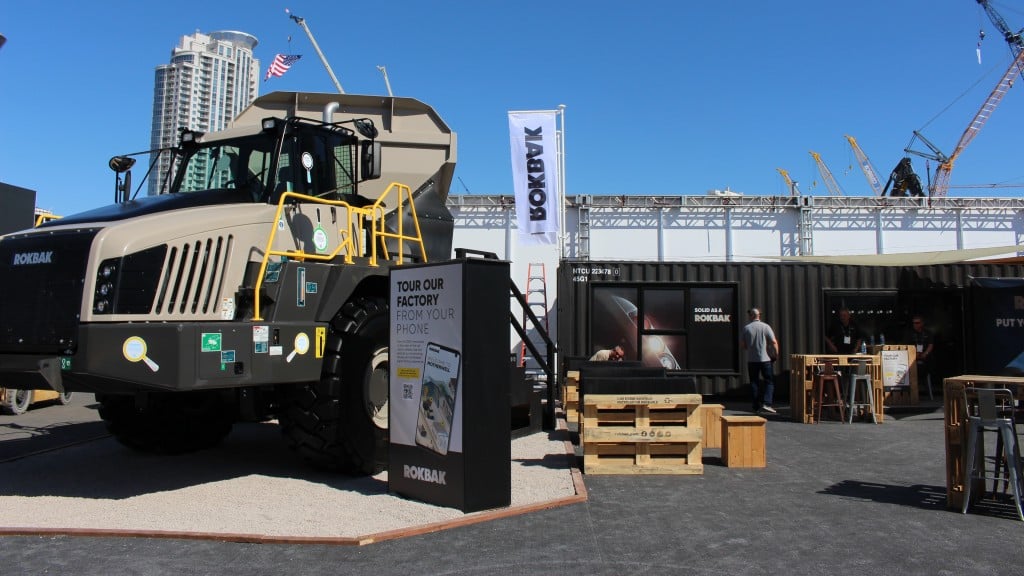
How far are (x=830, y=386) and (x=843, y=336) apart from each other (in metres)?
2.42

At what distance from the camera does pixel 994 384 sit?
6.10 meters

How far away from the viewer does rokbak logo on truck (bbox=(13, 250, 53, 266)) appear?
18.3 ft

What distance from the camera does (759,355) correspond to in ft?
41.1

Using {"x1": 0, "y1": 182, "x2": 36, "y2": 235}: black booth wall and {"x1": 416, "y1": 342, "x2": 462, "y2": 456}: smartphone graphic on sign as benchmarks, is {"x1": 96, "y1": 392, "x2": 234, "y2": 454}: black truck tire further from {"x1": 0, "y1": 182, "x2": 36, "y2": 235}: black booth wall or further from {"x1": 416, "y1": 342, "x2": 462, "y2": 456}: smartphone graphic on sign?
{"x1": 0, "y1": 182, "x2": 36, "y2": 235}: black booth wall

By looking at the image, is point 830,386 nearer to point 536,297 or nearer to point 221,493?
point 536,297

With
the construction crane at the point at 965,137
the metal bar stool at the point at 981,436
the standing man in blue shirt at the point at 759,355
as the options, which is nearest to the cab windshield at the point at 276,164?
the metal bar stool at the point at 981,436

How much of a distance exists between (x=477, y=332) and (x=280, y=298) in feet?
5.72

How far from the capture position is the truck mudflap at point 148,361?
5.16 metres

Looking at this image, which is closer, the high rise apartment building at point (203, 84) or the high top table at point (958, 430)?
the high top table at point (958, 430)

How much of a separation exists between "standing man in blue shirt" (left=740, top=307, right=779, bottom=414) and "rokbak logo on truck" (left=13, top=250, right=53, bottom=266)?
10676mm

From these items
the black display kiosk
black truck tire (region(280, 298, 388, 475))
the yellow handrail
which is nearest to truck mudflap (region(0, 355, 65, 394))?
the yellow handrail

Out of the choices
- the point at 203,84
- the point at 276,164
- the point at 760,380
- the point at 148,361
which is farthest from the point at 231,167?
the point at 760,380

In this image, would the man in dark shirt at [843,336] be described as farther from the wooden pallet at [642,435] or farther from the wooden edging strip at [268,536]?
the wooden edging strip at [268,536]

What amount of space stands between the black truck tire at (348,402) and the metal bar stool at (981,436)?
5.26 m
